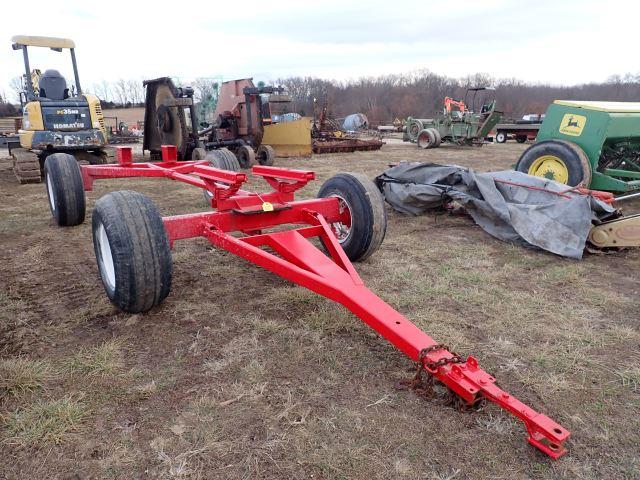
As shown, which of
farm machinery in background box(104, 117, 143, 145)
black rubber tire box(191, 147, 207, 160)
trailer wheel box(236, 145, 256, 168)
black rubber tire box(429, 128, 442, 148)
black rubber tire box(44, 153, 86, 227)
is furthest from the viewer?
farm machinery in background box(104, 117, 143, 145)

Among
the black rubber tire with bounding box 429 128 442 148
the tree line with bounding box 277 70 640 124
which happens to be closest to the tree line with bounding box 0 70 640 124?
the tree line with bounding box 277 70 640 124

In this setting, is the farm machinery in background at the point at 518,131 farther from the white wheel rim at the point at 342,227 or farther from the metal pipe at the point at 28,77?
the white wheel rim at the point at 342,227

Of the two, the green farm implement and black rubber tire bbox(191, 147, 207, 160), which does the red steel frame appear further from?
black rubber tire bbox(191, 147, 207, 160)

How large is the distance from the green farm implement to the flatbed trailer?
48.8ft

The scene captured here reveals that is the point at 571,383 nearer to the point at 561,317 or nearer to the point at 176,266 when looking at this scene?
the point at 561,317

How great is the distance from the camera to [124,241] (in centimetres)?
275

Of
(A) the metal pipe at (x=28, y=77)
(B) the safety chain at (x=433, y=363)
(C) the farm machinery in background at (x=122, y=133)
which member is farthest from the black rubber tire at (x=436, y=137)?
(B) the safety chain at (x=433, y=363)

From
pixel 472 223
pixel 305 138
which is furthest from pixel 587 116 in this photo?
pixel 305 138

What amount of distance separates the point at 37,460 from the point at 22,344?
1.10m

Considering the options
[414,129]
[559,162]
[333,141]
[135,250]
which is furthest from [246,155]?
[414,129]

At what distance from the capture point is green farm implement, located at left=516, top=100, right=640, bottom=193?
5.91 m

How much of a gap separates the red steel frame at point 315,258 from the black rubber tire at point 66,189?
121 centimetres

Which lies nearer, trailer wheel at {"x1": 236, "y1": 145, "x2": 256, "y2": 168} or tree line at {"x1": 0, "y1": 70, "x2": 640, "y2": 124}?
trailer wheel at {"x1": 236, "y1": 145, "x2": 256, "y2": 168}

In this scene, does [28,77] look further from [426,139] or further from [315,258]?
[426,139]
